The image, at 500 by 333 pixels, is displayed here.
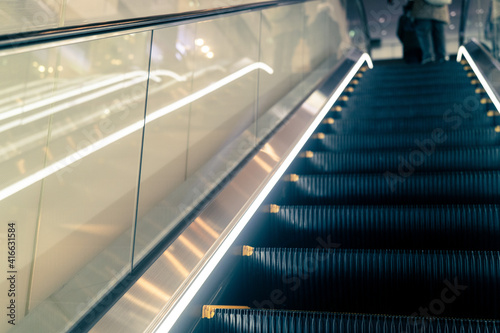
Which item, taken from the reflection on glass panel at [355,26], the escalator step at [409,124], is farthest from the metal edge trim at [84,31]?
the reflection on glass panel at [355,26]

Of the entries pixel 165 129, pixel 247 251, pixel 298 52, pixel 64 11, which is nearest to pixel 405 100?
pixel 298 52

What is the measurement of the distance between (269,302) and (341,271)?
36 centimetres

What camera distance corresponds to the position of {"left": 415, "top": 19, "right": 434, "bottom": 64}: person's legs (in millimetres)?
7605

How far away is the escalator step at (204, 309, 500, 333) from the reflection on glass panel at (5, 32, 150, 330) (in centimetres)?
47

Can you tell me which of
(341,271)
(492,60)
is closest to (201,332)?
(341,271)

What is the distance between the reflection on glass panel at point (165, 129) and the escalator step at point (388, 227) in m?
0.66

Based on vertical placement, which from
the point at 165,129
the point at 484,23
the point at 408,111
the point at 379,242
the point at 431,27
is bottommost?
the point at 379,242

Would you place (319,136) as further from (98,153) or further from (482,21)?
(482,21)

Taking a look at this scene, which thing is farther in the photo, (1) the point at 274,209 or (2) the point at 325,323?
(1) the point at 274,209

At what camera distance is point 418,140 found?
3816 millimetres

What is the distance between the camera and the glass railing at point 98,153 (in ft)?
5.88

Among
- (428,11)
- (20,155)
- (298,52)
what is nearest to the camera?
(20,155)

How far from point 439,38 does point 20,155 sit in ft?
23.1

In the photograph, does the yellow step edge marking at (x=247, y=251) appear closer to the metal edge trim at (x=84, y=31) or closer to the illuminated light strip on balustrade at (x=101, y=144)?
the illuminated light strip on balustrade at (x=101, y=144)
